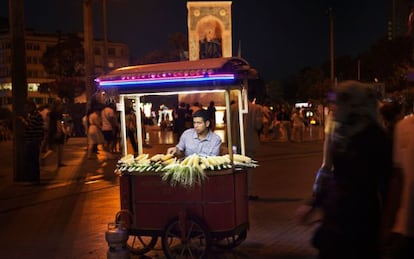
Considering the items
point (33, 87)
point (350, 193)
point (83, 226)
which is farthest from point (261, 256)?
point (33, 87)

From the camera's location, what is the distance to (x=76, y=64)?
62750 mm

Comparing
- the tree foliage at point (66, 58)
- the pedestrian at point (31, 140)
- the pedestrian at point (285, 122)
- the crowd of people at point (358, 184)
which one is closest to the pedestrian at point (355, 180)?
the crowd of people at point (358, 184)

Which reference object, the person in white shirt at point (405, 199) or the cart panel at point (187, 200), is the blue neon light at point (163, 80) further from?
the person in white shirt at point (405, 199)

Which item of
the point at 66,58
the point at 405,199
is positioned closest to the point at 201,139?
the point at 405,199

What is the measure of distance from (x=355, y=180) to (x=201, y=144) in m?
3.97

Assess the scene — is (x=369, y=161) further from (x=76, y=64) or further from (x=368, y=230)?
(x=76, y=64)

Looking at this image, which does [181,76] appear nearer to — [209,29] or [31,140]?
[31,140]

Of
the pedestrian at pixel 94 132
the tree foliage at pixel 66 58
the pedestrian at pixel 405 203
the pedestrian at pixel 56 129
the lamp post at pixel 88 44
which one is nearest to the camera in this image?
the pedestrian at pixel 405 203

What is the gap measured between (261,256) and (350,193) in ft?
12.6

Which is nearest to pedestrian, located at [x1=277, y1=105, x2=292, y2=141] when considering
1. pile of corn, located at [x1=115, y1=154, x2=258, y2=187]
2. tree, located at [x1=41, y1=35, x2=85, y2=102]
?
pile of corn, located at [x1=115, y1=154, x2=258, y2=187]

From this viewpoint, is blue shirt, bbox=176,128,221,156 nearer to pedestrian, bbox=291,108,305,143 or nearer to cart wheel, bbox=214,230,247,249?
cart wheel, bbox=214,230,247,249

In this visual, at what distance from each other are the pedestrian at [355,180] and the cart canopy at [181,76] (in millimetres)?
3093

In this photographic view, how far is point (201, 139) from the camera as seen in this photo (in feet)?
24.3

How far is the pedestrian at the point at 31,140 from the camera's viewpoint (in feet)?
46.4
